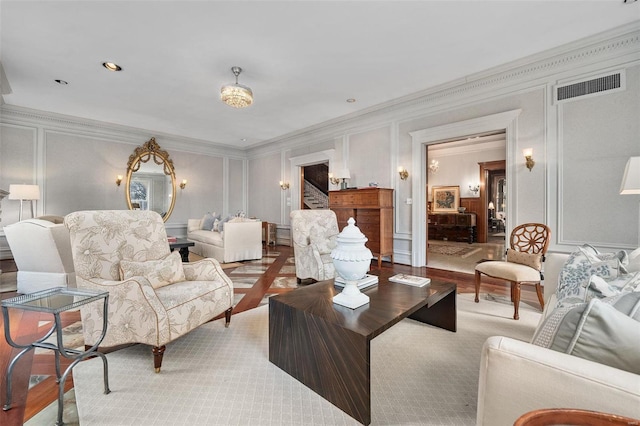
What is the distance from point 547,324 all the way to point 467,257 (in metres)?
5.26

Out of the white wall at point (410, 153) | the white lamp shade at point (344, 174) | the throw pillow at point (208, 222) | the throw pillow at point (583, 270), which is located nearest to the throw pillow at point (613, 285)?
the throw pillow at point (583, 270)

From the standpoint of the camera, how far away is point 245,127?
6.48m

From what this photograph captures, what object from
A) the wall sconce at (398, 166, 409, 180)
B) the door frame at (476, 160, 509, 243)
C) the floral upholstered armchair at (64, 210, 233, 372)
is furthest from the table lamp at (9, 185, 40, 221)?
the door frame at (476, 160, 509, 243)

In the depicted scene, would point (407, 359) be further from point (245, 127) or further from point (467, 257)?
point (245, 127)

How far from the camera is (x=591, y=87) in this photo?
3236 mm

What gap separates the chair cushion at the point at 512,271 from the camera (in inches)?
102

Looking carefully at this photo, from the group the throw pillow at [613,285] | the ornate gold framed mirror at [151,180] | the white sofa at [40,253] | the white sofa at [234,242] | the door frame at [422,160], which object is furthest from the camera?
the ornate gold framed mirror at [151,180]

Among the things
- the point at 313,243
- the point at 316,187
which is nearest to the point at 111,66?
the point at 313,243

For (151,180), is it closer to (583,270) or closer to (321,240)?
(321,240)

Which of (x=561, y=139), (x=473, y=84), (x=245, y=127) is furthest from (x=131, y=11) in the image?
(x=561, y=139)

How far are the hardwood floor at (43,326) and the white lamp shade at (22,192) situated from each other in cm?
119

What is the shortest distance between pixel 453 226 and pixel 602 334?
8.03 metres

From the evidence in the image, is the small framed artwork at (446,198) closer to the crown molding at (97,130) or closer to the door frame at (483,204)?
the door frame at (483,204)

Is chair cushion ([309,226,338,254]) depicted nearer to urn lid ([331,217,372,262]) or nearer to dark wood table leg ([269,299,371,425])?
dark wood table leg ([269,299,371,425])
